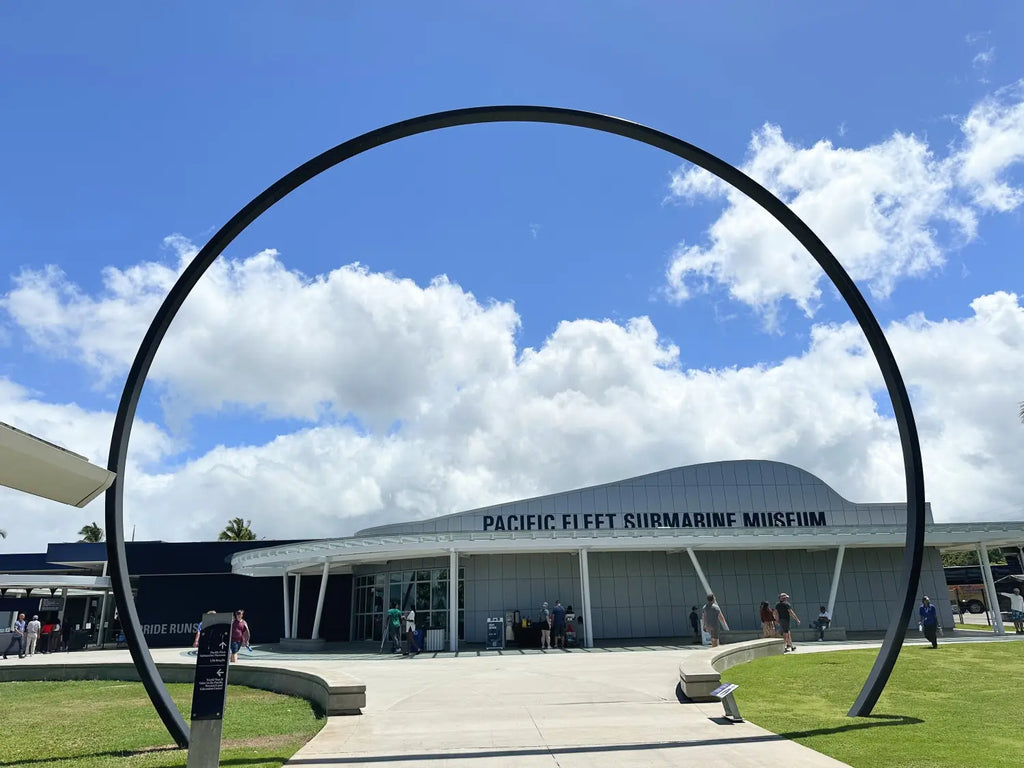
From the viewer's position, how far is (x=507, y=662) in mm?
18766

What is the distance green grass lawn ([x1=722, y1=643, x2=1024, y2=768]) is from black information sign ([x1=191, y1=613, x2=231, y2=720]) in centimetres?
627

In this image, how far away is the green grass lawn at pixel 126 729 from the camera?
807cm

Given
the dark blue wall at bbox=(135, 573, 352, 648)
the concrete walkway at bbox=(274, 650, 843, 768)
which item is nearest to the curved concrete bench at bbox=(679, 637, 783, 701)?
the concrete walkway at bbox=(274, 650, 843, 768)

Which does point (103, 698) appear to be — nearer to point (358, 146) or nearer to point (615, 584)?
point (358, 146)

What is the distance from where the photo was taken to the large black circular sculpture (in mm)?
8820

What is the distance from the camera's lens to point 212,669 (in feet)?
24.1

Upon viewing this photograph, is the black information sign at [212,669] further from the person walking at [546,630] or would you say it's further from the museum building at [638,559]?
the person walking at [546,630]

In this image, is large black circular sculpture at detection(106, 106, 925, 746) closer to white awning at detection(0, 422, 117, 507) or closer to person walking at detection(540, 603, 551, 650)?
white awning at detection(0, 422, 117, 507)

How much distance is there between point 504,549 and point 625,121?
17.2 metres

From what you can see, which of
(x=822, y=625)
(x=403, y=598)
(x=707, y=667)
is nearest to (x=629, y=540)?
(x=822, y=625)

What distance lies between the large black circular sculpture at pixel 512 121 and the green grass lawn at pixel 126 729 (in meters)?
0.68

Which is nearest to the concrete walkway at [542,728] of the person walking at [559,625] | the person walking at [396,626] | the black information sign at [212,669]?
the black information sign at [212,669]

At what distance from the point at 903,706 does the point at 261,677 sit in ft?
39.3

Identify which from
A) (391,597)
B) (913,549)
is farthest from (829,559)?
(913,549)
